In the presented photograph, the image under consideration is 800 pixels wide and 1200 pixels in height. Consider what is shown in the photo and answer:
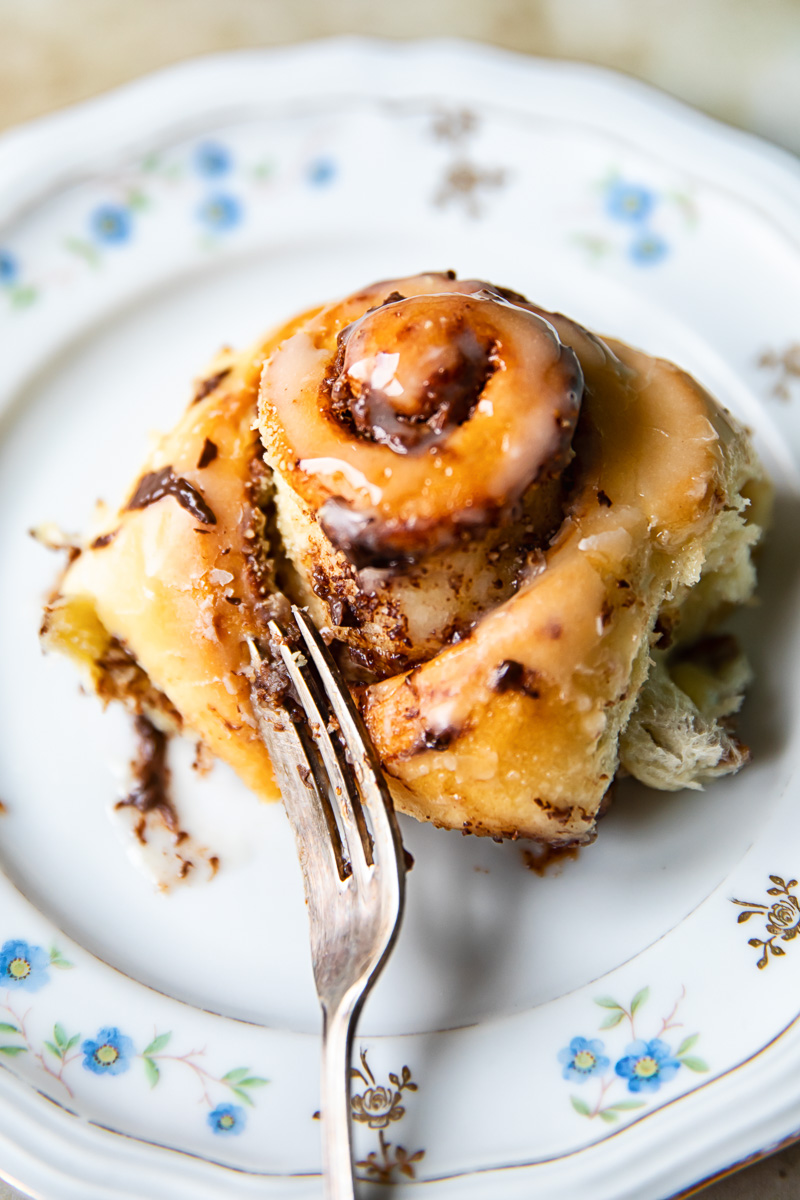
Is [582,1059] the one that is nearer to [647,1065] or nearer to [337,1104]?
[647,1065]

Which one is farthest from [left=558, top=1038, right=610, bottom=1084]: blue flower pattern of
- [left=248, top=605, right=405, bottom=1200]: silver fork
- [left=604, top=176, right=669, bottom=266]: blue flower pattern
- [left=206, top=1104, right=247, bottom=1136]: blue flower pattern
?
[left=604, top=176, right=669, bottom=266]: blue flower pattern

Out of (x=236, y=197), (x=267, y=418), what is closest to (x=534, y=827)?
(x=267, y=418)

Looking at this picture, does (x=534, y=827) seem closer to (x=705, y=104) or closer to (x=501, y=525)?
(x=501, y=525)

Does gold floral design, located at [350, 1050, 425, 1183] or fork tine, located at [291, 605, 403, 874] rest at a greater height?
fork tine, located at [291, 605, 403, 874]

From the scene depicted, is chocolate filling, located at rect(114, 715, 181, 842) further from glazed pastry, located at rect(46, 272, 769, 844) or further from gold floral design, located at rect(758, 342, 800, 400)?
gold floral design, located at rect(758, 342, 800, 400)

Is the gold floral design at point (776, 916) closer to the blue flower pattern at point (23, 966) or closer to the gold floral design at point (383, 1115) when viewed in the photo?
the gold floral design at point (383, 1115)

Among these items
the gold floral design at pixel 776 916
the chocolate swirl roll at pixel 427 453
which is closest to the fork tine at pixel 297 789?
the chocolate swirl roll at pixel 427 453

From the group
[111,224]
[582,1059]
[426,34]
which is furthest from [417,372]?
[426,34]
